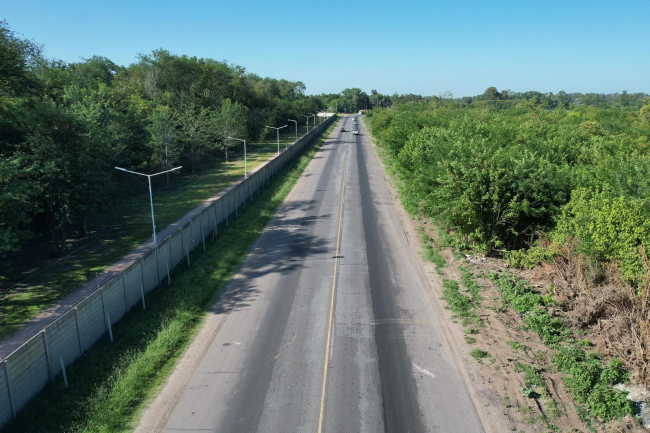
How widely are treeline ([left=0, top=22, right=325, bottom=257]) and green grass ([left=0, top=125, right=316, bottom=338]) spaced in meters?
1.84

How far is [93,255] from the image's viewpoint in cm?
2708

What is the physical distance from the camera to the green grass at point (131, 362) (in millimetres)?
13172

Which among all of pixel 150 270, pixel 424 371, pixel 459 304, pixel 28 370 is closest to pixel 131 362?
pixel 28 370

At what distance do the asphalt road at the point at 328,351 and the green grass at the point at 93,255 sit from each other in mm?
8572

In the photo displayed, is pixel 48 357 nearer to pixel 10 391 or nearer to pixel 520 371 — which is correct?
pixel 10 391

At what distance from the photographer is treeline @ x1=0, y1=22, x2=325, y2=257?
2548cm

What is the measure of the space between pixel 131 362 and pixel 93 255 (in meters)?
13.6

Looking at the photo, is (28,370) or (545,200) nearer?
(28,370)

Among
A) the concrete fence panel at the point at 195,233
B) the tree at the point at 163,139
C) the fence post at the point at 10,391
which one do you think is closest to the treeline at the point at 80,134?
the tree at the point at 163,139

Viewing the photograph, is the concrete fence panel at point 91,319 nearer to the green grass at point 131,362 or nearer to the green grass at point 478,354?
the green grass at point 131,362

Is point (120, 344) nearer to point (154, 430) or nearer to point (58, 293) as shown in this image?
point (154, 430)

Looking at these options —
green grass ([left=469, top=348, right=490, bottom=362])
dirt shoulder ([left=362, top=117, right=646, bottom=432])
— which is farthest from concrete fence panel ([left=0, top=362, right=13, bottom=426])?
green grass ([left=469, top=348, right=490, bottom=362])

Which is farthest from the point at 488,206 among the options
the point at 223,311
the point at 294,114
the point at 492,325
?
the point at 294,114

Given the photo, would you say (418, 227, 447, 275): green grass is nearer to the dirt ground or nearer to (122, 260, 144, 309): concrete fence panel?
the dirt ground
